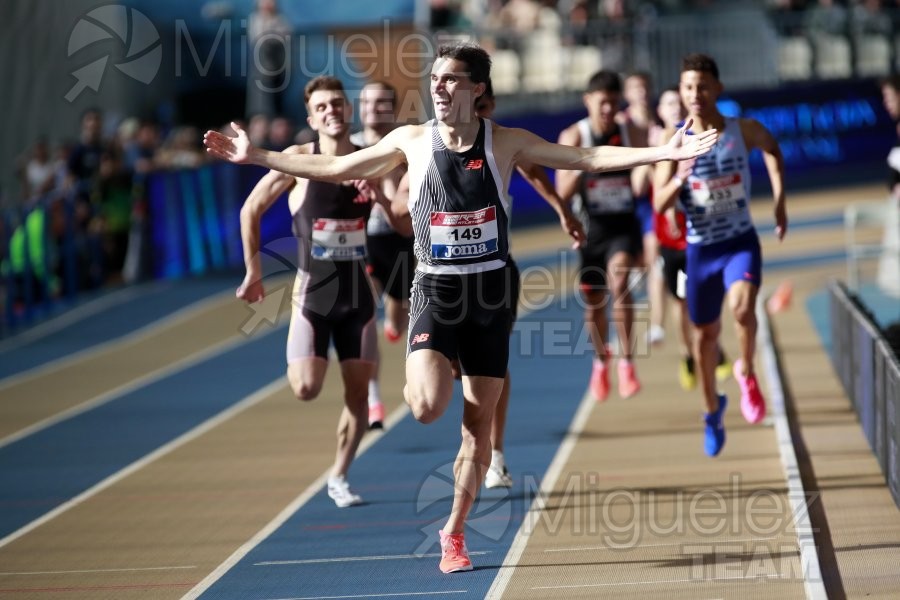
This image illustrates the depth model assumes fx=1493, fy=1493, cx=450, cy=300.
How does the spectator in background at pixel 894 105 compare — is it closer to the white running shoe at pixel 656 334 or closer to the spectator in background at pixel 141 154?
the white running shoe at pixel 656 334

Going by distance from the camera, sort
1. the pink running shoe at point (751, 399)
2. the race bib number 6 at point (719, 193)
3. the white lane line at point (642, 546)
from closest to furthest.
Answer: the white lane line at point (642, 546) → the race bib number 6 at point (719, 193) → the pink running shoe at point (751, 399)

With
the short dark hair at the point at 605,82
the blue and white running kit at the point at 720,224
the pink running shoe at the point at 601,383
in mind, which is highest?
the short dark hair at the point at 605,82

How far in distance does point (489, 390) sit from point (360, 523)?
1730mm

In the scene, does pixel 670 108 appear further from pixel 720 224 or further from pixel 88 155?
pixel 88 155

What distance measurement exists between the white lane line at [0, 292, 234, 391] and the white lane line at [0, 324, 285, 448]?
1.23 meters

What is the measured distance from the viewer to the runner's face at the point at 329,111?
8.19 metres

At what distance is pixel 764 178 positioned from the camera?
2738cm

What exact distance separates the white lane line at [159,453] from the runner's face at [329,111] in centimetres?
299

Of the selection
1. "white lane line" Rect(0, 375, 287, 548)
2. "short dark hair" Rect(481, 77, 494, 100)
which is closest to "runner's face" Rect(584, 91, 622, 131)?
"short dark hair" Rect(481, 77, 494, 100)

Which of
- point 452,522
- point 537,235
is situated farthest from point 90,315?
point 452,522

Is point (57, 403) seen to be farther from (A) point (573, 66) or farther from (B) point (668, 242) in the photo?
(A) point (573, 66)

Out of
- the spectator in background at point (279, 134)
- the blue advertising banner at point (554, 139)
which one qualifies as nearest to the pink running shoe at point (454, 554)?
the blue advertising banner at point (554, 139)

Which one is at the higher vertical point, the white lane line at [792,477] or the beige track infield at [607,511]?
the white lane line at [792,477]

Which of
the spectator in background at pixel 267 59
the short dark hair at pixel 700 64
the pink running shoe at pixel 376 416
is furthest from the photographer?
the spectator in background at pixel 267 59
